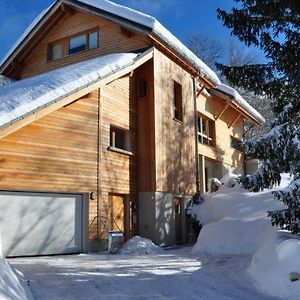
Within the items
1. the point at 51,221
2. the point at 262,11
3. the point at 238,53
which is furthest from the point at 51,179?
the point at 238,53

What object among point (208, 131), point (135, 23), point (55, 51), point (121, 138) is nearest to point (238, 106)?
point (208, 131)

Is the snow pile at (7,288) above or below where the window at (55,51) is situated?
below

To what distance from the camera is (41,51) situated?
19219mm

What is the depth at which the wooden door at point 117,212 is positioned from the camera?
1470 cm

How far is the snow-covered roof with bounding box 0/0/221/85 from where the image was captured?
51.8 ft

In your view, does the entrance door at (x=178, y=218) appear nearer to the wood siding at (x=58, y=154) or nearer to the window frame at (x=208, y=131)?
the wood siding at (x=58, y=154)

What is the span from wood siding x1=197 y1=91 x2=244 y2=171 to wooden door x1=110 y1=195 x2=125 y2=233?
686cm

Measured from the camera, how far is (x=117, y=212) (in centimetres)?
1498

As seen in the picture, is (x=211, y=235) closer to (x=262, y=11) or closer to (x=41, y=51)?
(x=262, y=11)

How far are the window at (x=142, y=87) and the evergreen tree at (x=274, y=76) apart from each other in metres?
6.27

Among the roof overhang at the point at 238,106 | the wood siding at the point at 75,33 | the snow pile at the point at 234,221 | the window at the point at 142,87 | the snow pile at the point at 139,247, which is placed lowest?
the snow pile at the point at 139,247

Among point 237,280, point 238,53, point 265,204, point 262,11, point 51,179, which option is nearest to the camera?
point 237,280

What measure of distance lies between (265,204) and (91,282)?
9497mm

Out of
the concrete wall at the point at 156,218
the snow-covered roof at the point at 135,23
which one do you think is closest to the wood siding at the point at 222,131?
the snow-covered roof at the point at 135,23
